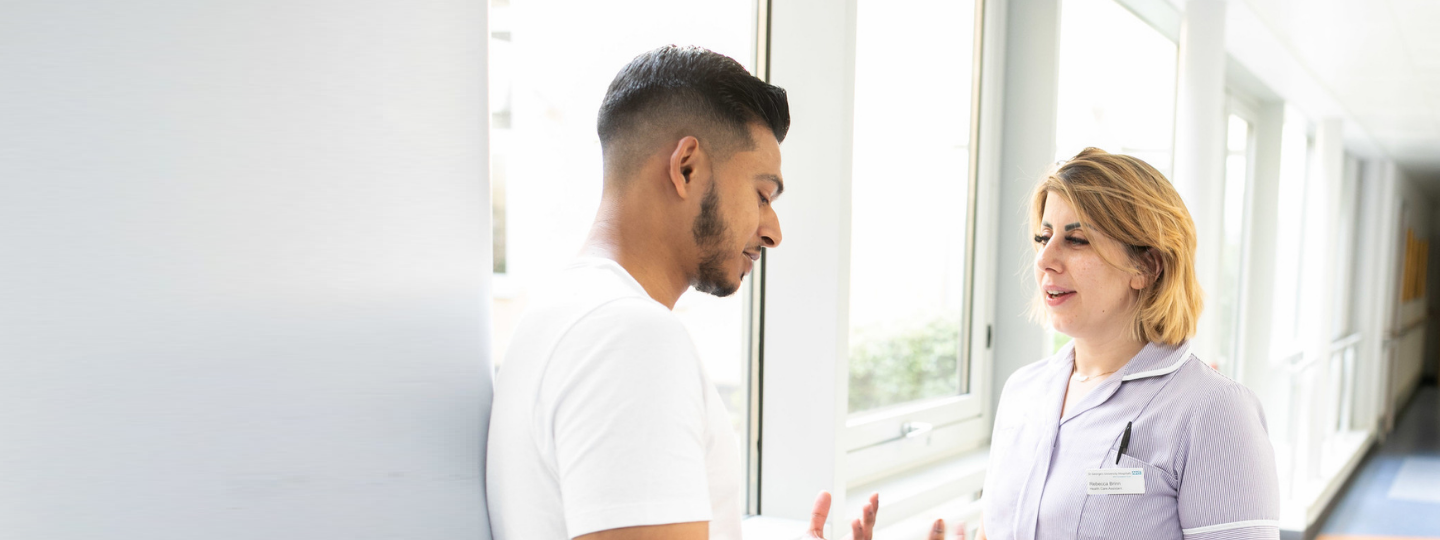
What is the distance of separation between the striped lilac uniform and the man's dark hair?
0.89 metres

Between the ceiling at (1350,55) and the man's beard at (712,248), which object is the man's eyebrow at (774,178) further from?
the ceiling at (1350,55)

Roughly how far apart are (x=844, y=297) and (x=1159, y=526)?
2.77 ft

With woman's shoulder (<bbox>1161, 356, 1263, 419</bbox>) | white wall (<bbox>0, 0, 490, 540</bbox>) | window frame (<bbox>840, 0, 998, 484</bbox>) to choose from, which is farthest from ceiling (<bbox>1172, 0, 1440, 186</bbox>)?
white wall (<bbox>0, 0, 490, 540</bbox>)

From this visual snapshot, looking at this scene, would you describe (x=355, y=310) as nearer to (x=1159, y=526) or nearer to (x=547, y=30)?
(x=547, y=30)

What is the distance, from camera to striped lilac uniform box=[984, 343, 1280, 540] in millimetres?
1405

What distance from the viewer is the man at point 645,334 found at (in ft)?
2.68

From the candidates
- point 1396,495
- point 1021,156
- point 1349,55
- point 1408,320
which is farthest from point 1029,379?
point 1408,320

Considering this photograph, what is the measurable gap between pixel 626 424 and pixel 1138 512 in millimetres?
1046

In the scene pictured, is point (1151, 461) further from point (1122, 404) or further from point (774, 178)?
point (774, 178)

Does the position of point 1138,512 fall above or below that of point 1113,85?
below

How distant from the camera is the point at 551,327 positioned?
3.01 ft

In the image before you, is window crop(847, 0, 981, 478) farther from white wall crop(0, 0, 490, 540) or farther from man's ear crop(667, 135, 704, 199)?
white wall crop(0, 0, 490, 540)

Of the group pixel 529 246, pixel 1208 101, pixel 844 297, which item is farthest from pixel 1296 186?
pixel 529 246

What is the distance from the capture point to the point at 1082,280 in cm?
166
